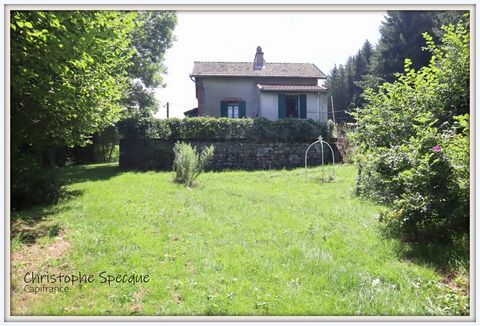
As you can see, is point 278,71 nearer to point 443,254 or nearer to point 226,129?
point 226,129

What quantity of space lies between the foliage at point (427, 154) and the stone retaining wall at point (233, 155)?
30.0 ft

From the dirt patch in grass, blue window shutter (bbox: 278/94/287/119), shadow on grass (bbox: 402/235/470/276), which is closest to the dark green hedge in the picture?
blue window shutter (bbox: 278/94/287/119)

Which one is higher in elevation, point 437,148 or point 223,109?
point 223,109

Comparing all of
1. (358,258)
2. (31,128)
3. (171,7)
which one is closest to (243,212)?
(358,258)

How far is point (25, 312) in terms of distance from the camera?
2867 mm

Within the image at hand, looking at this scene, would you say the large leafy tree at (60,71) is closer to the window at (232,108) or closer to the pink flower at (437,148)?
the pink flower at (437,148)

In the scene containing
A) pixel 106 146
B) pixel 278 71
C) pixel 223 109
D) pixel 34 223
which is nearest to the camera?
pixel 34 223

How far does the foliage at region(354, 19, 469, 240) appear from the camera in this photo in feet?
12.5

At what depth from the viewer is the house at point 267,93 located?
58.8ft

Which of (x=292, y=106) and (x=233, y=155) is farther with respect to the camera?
(x=292, y=106)

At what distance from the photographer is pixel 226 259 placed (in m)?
3.92

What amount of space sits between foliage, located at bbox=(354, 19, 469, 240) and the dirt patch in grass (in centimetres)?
399

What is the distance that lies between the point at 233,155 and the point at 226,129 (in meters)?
1.18

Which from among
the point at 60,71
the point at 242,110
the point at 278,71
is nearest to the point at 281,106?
the point at 278,71
